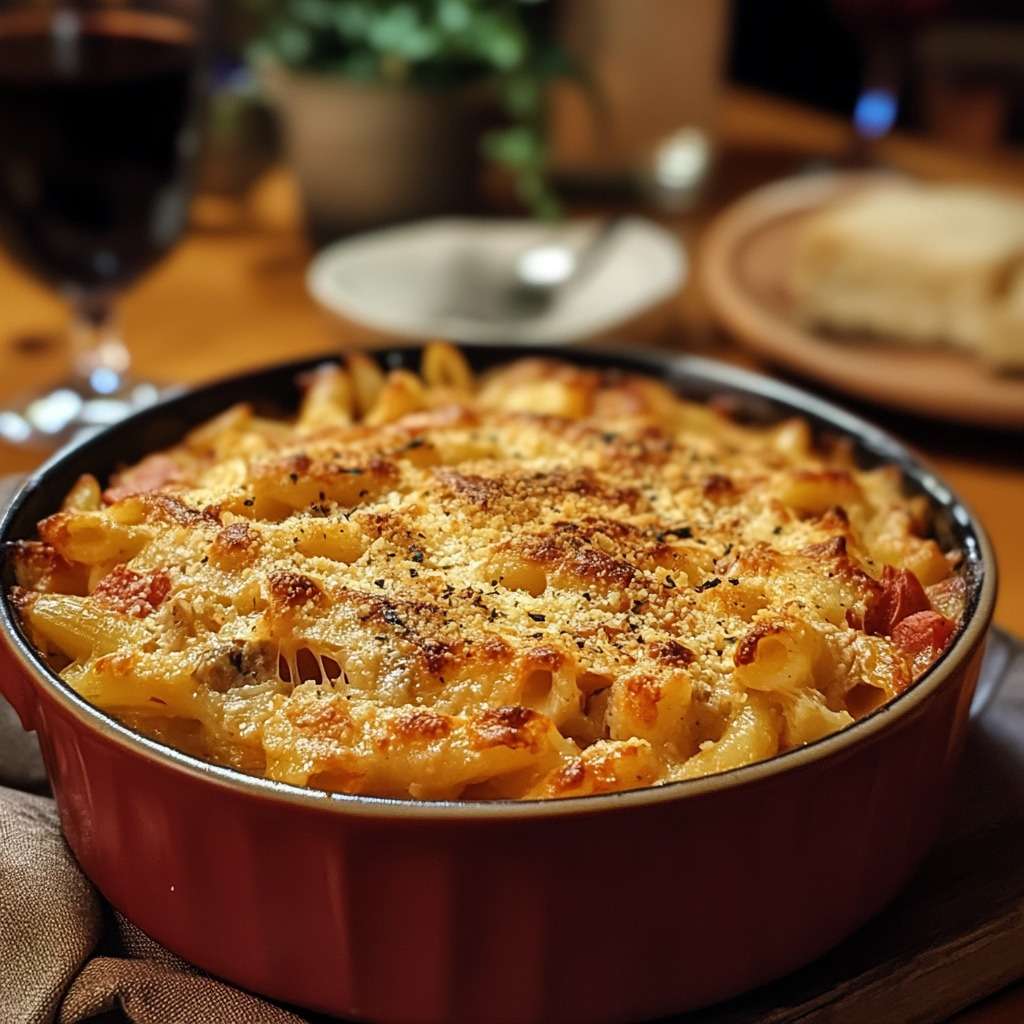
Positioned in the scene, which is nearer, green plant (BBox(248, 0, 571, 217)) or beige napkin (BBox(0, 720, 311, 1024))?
beige napkin (BBox(0, 720, 311, 1024))

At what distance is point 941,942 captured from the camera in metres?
0.90

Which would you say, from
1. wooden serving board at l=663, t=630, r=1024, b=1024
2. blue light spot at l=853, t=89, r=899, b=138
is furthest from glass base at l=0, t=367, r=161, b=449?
blue light spot at l=853, t=89, r=899, b=138

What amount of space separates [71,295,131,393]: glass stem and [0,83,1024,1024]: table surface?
0.07 meters

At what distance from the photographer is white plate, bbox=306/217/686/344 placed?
6.91ft

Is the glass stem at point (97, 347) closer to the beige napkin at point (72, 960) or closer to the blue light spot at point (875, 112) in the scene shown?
the beige napkin at point (72, 960)

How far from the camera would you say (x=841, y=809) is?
2.71 ft

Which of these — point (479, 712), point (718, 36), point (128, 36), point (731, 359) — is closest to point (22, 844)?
point (479, 712)

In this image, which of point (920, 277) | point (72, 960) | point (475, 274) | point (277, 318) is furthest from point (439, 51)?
point (72, 960)

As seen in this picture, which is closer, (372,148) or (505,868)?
(505,868)

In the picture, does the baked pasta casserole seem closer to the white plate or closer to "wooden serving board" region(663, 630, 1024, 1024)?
"wooden serving board" region(663, 630, 1024, 1024)

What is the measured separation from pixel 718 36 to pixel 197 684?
2158 millimetres

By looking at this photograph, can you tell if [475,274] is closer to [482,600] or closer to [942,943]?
[482,600]

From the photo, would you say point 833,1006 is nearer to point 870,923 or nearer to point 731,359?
point 870,923

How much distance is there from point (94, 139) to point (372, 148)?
2.37 ft
